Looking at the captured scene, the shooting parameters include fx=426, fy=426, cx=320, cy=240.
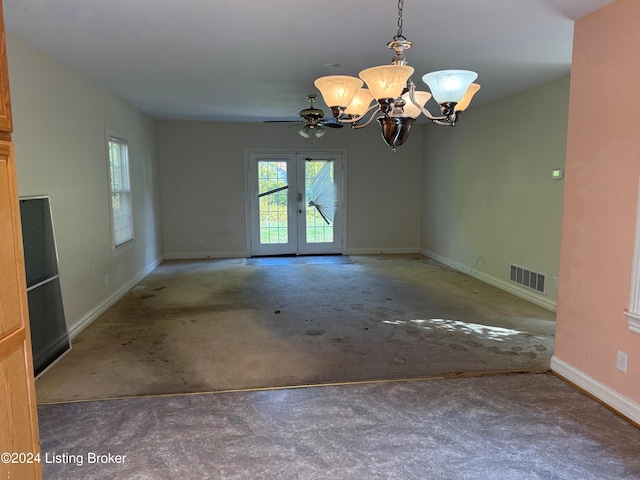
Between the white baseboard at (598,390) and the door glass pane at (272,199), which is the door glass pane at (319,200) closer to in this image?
the door glass pane at (272,199)

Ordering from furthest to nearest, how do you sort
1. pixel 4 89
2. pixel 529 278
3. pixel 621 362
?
pixel 529 278 < pixel 621 362 < pixel 4 89

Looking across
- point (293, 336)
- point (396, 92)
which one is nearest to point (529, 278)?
point (293, 336)

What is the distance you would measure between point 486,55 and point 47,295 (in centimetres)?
397

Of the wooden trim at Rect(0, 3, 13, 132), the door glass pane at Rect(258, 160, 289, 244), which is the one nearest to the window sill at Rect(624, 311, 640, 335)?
the wooden trim at Rect(0, 3, 13, 132)

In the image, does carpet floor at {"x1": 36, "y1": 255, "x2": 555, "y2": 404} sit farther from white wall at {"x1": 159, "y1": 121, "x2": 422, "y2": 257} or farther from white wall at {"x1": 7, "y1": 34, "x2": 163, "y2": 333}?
white wall at {"x1": 159, "y1": 121, "x2": 422, "y2": 257}

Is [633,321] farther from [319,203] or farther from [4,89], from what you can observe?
[319,203]

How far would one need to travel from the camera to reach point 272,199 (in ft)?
25.2

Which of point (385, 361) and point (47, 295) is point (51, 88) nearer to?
point (47, 295)

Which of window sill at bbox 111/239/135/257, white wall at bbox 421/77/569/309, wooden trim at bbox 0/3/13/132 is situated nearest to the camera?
wooden trim at bbox 0/3/13/132

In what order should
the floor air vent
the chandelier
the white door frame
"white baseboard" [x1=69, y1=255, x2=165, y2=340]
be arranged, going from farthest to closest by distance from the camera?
1. the white door frame
2. the floor air vent
3. "white baseboard" [x1=69, y1=255, x2=165, y2=340]
4. the chandelier

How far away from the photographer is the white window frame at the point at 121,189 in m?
4.80

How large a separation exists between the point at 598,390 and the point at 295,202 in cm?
579

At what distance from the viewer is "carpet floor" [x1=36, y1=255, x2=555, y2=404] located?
2.97 m

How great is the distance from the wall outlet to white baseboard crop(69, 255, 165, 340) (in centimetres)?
406
